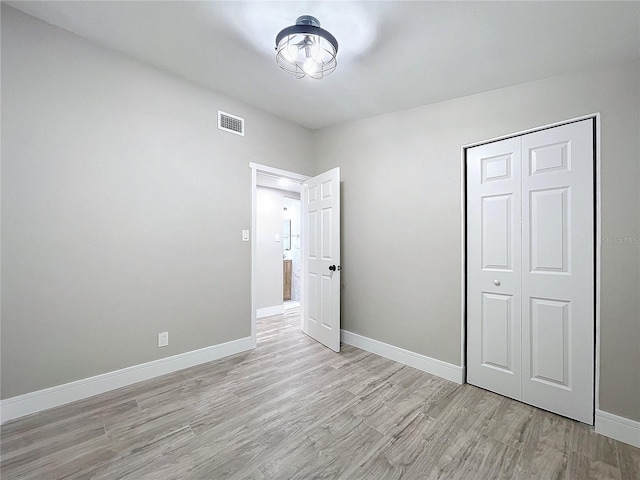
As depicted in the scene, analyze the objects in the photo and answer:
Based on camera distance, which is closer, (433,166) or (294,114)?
(433,166)

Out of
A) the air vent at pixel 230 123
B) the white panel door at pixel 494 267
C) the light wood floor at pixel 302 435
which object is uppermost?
the air vent at pixel 230 123

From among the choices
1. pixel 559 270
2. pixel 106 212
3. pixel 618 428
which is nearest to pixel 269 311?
pixel 106 212

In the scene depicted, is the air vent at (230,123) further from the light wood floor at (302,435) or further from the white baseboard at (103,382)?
the light wood floor at (302,435)

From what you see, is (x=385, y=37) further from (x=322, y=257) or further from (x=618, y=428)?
(x=618, y=428)

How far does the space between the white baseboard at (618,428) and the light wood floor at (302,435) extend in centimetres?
7

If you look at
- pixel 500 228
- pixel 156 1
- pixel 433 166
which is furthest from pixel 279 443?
pixel 156 1

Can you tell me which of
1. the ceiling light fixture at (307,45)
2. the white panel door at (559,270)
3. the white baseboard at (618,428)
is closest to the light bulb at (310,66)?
the ceiling light fixture at (307,45)

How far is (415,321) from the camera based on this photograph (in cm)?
286

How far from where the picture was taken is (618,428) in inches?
72.0

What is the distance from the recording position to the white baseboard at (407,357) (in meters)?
2.58

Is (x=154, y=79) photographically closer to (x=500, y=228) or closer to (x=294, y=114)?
(x=294, y=114)

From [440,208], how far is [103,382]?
3.26m

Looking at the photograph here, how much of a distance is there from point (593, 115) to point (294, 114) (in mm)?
2676

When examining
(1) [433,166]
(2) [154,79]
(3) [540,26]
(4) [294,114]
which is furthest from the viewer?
(4) [294,114]
